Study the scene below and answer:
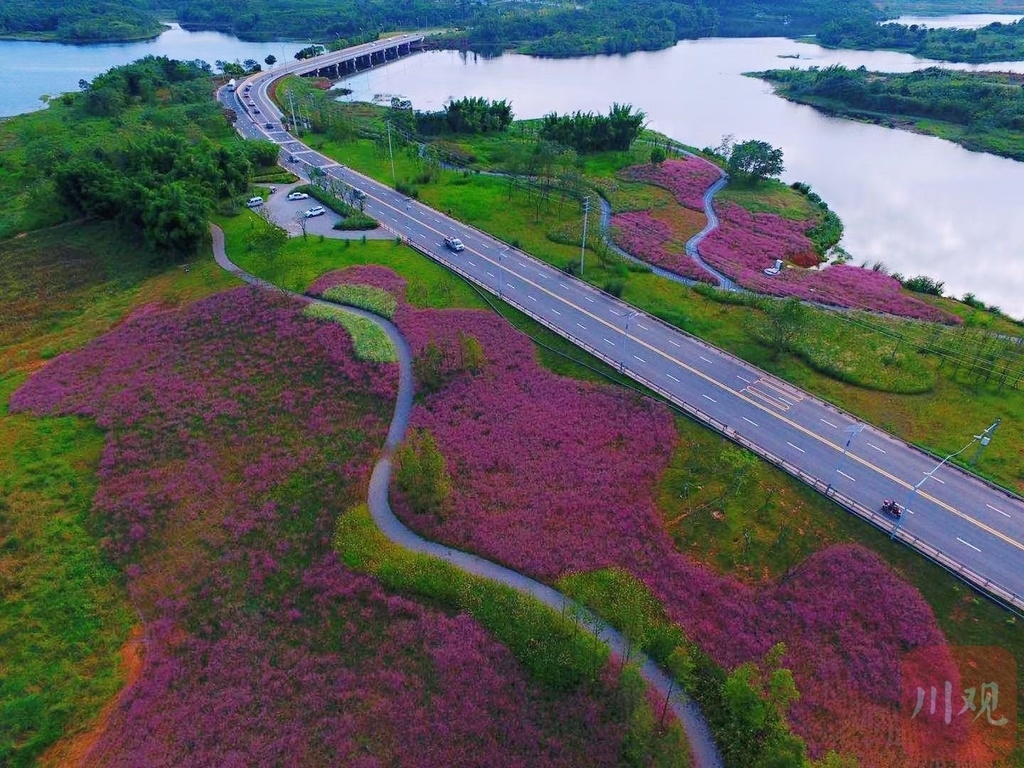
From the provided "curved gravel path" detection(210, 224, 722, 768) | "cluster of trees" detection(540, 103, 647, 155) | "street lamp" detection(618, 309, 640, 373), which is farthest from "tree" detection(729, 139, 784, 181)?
"curved gravel path" detection(210, 224, 722, 768)

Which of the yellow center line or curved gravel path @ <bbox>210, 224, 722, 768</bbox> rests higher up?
the yellow center line

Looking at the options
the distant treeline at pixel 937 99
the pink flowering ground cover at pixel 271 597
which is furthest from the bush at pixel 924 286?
the distant treeline at pixel 937 99

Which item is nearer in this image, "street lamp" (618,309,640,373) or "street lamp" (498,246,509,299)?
"street lamp" (618,309,640,373)

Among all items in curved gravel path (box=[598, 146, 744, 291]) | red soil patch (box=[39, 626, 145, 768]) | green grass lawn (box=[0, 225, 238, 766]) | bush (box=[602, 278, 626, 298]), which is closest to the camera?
red soil patch (box=[39, 626, 145, 768])

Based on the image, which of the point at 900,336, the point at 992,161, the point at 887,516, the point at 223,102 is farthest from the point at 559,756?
the point at 223,102

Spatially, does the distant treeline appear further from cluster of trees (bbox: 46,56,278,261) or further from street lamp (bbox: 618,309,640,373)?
cluster of trees (bbox: 46,56,278,261)

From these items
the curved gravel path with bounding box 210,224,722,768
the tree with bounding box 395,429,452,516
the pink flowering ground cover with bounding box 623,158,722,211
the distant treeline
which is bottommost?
the curved gravel path with bounding box 210,224,722,768

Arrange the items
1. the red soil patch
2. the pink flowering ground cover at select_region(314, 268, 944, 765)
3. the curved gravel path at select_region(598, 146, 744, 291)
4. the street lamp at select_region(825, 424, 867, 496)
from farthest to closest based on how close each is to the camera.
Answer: the curved gravel path at select_region(598, 146, 744, 291) < the street lamp at select_region(825, 424, 867, 496) < the pink flowering ground cover at select_region(314, 268, 944, 765) < the red soil patch
